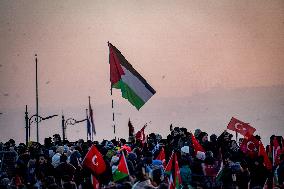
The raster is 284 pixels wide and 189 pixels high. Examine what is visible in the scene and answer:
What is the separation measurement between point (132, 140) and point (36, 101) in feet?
124

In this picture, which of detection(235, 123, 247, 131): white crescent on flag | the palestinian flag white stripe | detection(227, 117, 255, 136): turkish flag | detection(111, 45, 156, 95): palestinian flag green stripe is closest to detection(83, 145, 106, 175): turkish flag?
the palestinian flag white stripe

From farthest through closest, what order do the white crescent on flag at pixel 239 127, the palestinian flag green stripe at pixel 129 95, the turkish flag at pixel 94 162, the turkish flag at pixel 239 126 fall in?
the white crescent on flag at pixel 239 127 → the turkish flag at pixel 239 126 → the palestinian flag green stripe at pixel 129 95 → the turkish flag at pixel 94 162

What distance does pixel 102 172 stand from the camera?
53.3 feet

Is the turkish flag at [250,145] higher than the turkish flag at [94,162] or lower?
higher

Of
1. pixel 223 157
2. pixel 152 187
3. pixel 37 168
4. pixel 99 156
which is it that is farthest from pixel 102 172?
pixel 223 157

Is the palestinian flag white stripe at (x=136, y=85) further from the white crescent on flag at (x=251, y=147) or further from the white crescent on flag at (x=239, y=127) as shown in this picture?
the white crescent on flag at (x=239, y=127)

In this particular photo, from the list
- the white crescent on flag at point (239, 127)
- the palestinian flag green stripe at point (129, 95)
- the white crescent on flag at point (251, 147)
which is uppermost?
the palestinian flag green stripe at point (129, 95)

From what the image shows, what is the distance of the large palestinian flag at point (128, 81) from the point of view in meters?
24.0

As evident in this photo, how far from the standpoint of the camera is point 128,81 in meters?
24.5

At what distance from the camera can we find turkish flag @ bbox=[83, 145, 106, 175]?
16.1 meters

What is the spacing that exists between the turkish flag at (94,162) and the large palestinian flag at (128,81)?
754 cm

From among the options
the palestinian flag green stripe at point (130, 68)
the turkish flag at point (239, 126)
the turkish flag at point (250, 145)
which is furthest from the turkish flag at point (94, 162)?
the turkish flag at point (239, 126)

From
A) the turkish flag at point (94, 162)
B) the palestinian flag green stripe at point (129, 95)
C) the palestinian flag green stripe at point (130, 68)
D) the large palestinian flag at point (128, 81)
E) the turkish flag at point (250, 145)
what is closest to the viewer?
the turkish flag at point (94, 162)

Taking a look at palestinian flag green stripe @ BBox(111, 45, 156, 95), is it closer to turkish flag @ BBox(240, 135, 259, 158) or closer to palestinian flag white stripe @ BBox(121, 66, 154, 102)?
palestinian flag white stripe @ BBox(121, 66, 154, 102)
